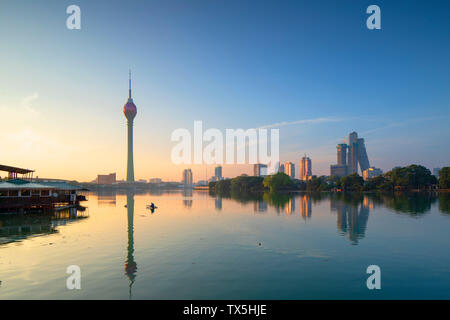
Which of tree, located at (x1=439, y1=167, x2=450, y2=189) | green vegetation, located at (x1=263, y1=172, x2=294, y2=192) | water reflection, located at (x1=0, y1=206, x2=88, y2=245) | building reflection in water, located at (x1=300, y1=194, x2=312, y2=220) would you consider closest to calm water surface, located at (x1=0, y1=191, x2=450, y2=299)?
water reflection, located at (x1=0, y1=206, x2=88, y2=245)

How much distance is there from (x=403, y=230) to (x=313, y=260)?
19360mm

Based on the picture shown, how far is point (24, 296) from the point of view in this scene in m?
14.4

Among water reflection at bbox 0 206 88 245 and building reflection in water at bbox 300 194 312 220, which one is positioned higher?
water reflection at bbox 0 206 88 245

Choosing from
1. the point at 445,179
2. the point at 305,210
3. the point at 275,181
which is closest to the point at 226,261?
the point at 305,210

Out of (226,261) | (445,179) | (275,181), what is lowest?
(275,181)

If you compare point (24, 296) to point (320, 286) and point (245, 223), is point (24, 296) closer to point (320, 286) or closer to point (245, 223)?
point (320, 286)

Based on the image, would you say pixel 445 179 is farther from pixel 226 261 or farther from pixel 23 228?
pixel 23 228

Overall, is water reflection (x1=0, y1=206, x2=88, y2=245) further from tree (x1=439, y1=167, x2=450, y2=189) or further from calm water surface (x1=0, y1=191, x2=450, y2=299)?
tree (x1=439, y1=167, x2=450, y2=189)

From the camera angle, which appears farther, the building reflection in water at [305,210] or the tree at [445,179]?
the tree at [445,179]

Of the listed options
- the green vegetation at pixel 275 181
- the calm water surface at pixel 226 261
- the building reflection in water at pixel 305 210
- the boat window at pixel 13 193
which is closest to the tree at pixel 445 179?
the green vegetation at pixel 275 181

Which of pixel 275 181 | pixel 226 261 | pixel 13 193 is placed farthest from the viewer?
pixel 275 181

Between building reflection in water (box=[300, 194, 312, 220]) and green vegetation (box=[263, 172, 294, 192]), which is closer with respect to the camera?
building reflection in water (box=[300, 194, 312, 220])

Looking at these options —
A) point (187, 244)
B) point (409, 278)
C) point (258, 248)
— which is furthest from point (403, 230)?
Answer: point (187, 244)

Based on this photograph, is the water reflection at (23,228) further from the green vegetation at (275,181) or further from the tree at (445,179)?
the tree at (445,179)
